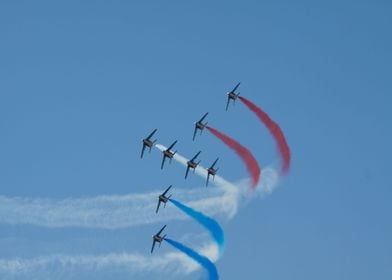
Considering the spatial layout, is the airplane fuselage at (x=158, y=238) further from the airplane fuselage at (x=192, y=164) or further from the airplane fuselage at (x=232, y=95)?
the airplane fuselage at (x=232, y=95)

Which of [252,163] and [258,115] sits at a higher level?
[258,115]

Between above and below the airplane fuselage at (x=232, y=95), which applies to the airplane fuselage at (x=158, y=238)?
below

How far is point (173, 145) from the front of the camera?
10919 cm

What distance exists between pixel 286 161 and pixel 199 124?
17.7 metres

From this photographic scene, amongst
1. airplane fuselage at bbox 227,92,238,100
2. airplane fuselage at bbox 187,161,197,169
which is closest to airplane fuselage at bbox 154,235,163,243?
airplane fuselage at bbox 187,161,197,169

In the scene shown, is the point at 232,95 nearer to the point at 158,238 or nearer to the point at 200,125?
the point at 200,125

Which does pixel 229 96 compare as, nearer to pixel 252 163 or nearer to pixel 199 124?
pixel 199 124

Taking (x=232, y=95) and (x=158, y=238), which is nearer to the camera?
(x=232, y=95)

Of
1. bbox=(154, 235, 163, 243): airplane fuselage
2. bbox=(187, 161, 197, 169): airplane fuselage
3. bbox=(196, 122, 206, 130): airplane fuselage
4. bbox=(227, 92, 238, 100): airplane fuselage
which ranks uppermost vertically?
bbox=(227, 92, 238, 100): airplane fuselage

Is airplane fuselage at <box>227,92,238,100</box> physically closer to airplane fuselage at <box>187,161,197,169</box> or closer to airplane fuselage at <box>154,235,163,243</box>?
airplane fuselage at <box>187,161,197,169</box>

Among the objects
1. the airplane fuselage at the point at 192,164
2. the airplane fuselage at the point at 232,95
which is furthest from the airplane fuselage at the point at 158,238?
the airplane fuselage at the point at 232,95

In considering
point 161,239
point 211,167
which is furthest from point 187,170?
point 161,239

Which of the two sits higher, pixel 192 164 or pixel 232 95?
pixel 232 95

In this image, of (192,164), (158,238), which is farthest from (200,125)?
(158,238)
